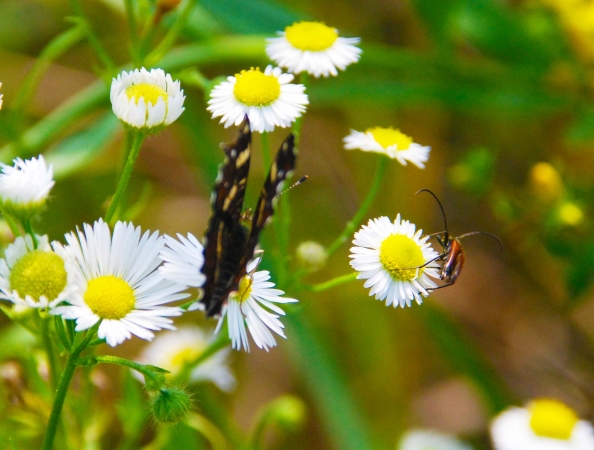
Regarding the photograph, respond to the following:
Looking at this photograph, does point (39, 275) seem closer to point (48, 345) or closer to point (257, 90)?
point (48, 345)

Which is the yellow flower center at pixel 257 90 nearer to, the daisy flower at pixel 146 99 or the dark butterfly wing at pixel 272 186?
the daisy flower at pixel 146 99

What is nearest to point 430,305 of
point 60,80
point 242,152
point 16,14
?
point 242,152

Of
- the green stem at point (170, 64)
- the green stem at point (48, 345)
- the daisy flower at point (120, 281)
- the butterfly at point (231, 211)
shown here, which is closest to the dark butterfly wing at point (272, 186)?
the butterfly at point (231, 211)

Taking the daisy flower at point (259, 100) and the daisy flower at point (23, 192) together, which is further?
the daisy flower at point (259, 100)

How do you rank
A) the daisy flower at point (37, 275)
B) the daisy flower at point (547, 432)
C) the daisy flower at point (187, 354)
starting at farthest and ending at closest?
1. the daisy flower at point (187, 354)
2. the daisy flower at point (547, 432)
3. the daisy flower at point (37, 275)

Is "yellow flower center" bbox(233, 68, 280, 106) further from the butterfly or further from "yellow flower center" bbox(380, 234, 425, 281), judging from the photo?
"yellow flower center" bbox(380, 234, 425, 281)

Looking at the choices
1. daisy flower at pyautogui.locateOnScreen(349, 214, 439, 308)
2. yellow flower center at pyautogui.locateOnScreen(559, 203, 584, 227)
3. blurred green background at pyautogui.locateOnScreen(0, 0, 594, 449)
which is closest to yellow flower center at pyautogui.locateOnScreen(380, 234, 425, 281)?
daisy flower at pyautogui.locateOnScreen(349, 214, 439, 308)

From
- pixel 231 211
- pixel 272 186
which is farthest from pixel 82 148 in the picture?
pixel 272 186

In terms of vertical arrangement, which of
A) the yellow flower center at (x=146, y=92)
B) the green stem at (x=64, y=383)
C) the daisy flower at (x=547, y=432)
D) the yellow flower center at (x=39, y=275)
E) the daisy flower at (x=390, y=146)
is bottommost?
the green stem at (x=64, y=383)
